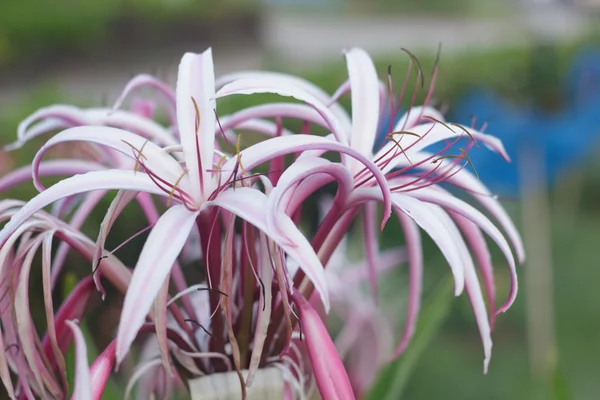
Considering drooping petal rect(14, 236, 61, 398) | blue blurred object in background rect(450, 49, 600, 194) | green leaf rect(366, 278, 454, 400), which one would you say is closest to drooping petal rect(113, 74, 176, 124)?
drooping petal rect(14, 236, 61, 398)

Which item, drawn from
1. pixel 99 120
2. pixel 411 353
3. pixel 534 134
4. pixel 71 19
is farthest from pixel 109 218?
pixel 71 19

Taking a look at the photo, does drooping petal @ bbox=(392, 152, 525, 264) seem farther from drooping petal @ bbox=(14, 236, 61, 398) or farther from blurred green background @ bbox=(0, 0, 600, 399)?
drooping petal @ bbox=(14, 236, 61, 398)

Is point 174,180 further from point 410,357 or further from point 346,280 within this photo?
point 346,280

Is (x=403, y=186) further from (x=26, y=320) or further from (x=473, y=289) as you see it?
(x=26, y=320)

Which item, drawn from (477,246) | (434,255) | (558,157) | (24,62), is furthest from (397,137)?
(24,62)

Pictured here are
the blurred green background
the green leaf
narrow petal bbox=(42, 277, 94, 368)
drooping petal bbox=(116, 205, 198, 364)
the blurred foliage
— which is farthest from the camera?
the blurred foliage

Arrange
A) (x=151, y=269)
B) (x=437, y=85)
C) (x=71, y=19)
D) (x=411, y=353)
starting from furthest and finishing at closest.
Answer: (x=71, y=19)
(x=437, y=85)
(x=411, y=353)
(x=151, y=269)

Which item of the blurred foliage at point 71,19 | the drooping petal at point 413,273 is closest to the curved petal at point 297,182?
the drooping petal at point 413,273
